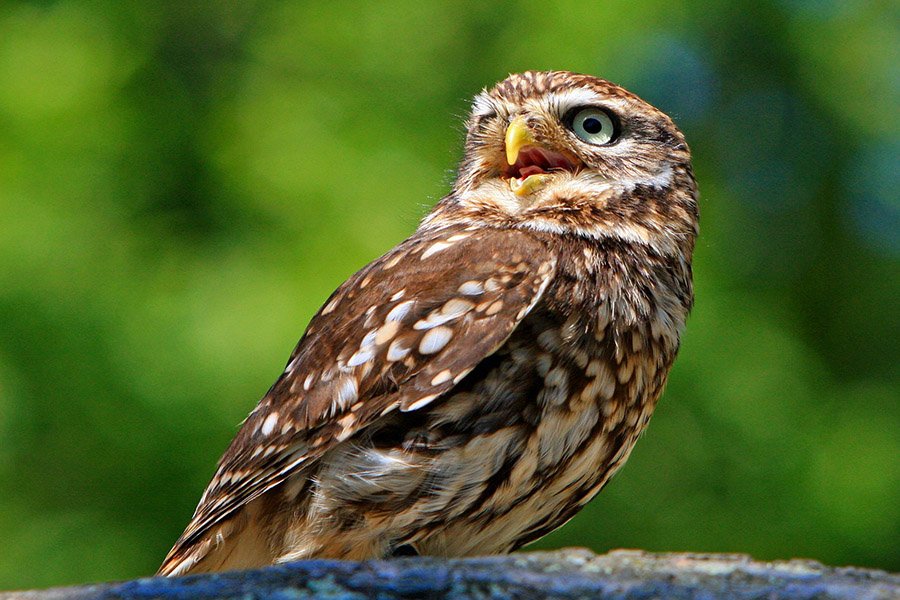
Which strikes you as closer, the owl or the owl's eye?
the owl

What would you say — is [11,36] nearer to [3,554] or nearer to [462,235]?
[3,554]

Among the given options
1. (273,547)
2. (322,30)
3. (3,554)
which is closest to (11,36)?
(322,30)

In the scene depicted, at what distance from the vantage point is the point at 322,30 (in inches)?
244

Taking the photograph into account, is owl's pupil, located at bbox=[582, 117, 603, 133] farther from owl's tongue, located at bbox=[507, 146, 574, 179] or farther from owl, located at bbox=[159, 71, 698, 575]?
owl's tongue, located at bbox=[507, 146, 574, 179]

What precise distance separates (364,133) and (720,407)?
2120 mm

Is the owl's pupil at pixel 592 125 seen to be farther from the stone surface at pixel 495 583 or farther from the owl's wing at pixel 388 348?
the stone surface at pixel 495 583

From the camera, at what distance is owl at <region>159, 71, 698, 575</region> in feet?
9.11

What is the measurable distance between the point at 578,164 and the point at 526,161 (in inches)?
6.8

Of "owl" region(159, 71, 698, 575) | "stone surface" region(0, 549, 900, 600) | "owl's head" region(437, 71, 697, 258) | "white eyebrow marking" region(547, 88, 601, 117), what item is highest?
"white eyebrow marking" region(547, 88, 601, 117)

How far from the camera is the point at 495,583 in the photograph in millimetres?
2145

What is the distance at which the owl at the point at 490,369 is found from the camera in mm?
2777

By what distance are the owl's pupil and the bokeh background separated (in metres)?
0.98

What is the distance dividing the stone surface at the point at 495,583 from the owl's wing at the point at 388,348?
2.01ft

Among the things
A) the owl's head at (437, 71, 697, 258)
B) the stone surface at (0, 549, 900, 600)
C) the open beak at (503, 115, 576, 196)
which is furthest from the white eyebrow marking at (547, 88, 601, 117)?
the stone surface at (0, 549, 900, 600)
